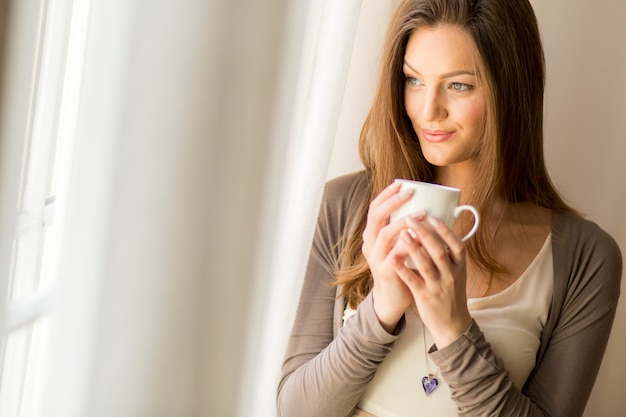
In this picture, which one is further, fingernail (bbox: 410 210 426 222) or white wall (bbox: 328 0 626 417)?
white wall (bbox: 328 0 626 417)

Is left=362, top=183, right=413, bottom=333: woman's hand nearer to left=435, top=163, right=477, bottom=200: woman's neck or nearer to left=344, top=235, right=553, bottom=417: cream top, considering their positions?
left=344, top=235, right=553, bottom=417: cream top

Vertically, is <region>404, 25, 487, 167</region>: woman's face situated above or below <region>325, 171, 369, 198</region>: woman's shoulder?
above

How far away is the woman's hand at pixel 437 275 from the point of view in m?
0.92

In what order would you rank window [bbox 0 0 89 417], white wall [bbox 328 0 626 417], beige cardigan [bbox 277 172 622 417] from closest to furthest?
window [bbox 0 0 89 417], beige cardigan [bbox 277 172 622 417], white wall [bbox 328 0 626 417]

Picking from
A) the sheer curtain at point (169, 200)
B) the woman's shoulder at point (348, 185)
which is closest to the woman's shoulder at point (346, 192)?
the woman's shoulder at point (348, 185)

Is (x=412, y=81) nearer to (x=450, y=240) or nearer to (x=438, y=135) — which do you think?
(x=438, y=135)

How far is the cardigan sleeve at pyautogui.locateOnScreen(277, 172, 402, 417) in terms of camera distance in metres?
1.12

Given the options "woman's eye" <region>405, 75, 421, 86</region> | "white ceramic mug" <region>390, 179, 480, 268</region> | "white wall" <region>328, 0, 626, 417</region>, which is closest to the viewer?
"white ceramic mug" <region>390, 179, 480, 268</region>

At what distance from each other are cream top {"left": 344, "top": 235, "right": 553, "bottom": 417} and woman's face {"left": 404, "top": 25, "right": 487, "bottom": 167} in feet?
0.77

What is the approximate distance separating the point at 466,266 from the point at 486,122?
0.74 feet

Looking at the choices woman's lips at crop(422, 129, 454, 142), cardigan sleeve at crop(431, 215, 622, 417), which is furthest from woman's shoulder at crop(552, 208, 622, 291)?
woman's lips at crop(422, 129, 454, 142)

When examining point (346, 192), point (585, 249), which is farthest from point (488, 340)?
point (346, 192)

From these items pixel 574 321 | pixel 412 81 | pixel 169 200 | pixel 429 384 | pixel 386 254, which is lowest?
pixel 429 384

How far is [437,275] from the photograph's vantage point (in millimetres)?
980
